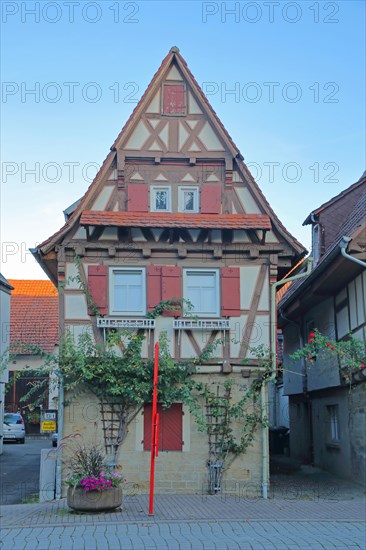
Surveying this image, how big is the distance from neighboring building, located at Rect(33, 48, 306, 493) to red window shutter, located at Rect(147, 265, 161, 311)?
0.02 metres

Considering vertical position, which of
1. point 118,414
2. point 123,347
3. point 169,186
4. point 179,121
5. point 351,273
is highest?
point 179,121

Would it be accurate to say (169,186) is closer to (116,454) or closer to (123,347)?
(123,347)

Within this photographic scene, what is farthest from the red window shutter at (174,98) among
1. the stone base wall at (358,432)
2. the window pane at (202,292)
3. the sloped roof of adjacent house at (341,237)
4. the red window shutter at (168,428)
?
the stone base wall at (358,432)

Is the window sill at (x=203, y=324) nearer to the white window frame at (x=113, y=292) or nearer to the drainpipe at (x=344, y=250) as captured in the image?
the white window frame at (x=113, y=292)

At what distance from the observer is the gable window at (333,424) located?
21.2 metres

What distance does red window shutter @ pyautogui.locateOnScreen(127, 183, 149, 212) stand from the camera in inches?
714

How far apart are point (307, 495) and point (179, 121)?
9332 mm

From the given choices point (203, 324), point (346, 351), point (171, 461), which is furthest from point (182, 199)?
point (171, 461)

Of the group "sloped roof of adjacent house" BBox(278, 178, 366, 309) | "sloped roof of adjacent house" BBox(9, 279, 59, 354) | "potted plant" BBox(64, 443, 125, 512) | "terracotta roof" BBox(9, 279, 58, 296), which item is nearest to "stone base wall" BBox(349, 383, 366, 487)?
"sloped roof of adjacent house" BBox(278, 178, 366, 309)

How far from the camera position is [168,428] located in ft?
57.3

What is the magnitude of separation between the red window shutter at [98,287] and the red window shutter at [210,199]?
286 centimetres

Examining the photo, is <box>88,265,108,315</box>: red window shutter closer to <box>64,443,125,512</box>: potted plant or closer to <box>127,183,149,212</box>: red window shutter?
<box>127,183,149,212</box>: red window shutter

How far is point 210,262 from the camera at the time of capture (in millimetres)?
18109

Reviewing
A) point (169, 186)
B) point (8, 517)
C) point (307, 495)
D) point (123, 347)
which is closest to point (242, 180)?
point (169, 186)
